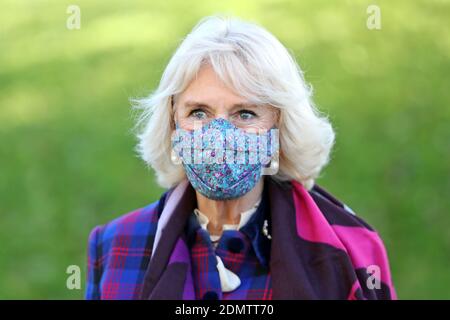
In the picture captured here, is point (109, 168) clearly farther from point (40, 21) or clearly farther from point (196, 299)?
point (196, 299)

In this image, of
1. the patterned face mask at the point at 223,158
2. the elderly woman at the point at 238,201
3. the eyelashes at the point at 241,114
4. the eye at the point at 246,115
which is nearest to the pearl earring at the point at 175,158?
the elderly woman at the point at 238,201

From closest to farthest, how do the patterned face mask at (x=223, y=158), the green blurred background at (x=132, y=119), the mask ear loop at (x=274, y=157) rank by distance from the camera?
the patterned face mask at (x=223, y=158), the mask ear loop at (x=274, y=157), the green blurred background at (x=132, y=119)

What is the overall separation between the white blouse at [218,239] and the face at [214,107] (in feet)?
1.14

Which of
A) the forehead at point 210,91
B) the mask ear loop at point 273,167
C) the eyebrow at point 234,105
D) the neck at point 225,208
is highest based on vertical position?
the forehead at point 210,91

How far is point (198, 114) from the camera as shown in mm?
3459

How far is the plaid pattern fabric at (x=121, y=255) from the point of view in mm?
3602

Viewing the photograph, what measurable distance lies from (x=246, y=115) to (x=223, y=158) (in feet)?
0.62

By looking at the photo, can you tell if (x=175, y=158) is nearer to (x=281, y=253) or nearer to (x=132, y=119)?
(x=281, y=253)

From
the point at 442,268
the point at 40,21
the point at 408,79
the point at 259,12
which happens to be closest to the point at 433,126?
the point at 408,79

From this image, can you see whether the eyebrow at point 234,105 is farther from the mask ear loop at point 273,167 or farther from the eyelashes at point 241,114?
the mask ear loop at point 273,167

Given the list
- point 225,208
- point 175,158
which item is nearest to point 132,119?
point 175,158

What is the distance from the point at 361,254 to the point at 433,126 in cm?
359

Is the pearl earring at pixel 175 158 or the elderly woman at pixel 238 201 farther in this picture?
the pearl earring at pixel 175 158

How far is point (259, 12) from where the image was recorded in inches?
316
